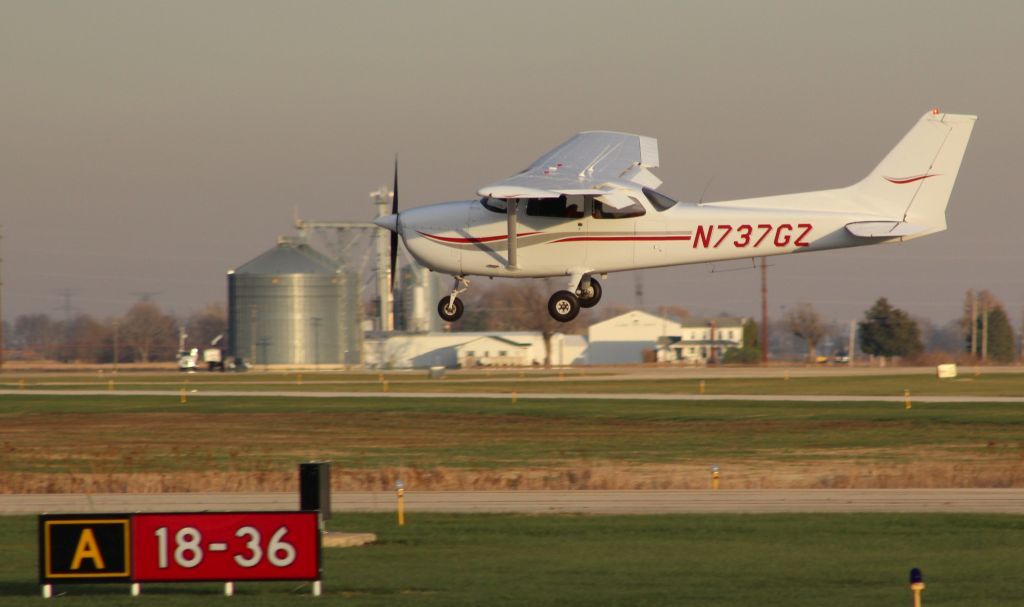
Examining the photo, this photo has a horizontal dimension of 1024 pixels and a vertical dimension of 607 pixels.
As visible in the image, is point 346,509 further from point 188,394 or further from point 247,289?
point 247,289

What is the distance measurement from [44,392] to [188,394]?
10337 mm

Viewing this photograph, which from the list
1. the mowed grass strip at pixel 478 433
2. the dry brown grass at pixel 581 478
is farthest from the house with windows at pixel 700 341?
the dry brown grass at pixel 581 478

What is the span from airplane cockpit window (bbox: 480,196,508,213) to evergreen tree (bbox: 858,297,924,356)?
11935 centimetres

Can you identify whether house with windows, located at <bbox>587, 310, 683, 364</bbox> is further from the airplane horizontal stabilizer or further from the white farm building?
the airplane horizontal stabilizer

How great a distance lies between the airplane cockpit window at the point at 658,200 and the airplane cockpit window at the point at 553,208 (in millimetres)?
1733

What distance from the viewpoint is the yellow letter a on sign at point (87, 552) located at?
20188 millimetres

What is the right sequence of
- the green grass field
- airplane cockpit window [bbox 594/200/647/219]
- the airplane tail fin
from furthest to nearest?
1. the green grass field
2. the airplane tail fin
3. airplane cockpit window [bbox 594/200/647/219]

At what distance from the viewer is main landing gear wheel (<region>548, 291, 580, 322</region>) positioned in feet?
→ 104

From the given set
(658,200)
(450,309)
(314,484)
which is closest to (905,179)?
(658,200)

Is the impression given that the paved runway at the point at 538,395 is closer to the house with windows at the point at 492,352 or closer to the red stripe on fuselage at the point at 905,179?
the red stripe on fuselage at the point at 905,179

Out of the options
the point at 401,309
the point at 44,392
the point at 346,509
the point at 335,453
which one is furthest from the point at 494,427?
the point at 401,309

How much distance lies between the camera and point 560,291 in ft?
105

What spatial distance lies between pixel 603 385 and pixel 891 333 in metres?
70.5

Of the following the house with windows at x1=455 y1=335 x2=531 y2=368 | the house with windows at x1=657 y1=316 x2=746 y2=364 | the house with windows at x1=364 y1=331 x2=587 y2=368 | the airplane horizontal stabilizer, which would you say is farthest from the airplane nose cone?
the house with windows at x1=657 y1=316 x2=746 y2=364
